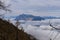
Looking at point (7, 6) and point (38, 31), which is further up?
point (7, 6)

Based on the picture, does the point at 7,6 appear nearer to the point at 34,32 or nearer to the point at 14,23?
the point at 14,23

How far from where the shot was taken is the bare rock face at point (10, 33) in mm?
4038

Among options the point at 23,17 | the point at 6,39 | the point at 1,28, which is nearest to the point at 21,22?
the point at 23,17

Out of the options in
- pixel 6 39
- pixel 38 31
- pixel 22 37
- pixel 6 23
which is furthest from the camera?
pixel 6 23

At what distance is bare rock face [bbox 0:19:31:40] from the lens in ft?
13.2

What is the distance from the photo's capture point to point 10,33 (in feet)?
14.2

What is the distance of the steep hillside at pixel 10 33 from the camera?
4.04 m

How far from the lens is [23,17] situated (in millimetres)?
4695

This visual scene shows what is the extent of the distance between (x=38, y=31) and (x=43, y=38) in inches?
12.5

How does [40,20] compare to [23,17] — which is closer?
[23,17]

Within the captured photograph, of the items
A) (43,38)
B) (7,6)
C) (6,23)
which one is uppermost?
(7,6)

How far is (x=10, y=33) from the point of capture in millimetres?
4336

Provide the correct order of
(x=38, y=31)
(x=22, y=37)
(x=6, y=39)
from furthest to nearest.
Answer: (x=38, y=31) < (x=22, y=37) < (x=6, y=39)

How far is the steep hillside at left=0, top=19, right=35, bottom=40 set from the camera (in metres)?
4.04
